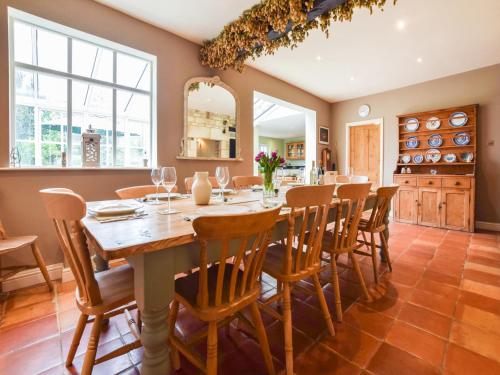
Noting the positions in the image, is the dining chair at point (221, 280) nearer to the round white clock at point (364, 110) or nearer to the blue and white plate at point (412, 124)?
the blue and white plate at point (412, 124)

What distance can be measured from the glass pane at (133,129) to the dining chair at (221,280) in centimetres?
225

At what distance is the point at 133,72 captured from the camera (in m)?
2.98

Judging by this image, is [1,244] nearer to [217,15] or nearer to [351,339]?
[351,339]

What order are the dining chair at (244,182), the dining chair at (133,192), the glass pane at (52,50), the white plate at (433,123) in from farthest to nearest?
the white plate at (433,123)
the dining chair at (244,182)
the glass pane at (52,50)
the dining chair at (133,192)

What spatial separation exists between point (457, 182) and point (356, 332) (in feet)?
12.5

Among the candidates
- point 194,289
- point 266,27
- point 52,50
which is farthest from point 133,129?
point 194,289

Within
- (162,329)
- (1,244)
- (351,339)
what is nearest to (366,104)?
(351,339)

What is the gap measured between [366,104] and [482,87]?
195cm

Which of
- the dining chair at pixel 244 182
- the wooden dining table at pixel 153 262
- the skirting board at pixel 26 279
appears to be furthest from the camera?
the dining chair at pixel 244 182

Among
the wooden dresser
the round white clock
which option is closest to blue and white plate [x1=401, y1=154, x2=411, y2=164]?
the wooden dresser

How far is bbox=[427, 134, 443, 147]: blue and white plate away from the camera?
14.6 ft

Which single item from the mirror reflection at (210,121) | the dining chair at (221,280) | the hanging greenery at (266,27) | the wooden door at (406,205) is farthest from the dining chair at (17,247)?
the wooden door at (406,205)

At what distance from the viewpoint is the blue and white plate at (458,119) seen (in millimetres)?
4160

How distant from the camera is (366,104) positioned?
5.50 meters
